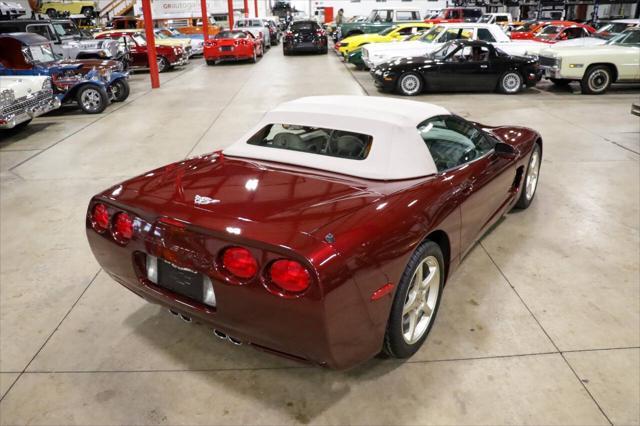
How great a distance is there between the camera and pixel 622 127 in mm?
8219

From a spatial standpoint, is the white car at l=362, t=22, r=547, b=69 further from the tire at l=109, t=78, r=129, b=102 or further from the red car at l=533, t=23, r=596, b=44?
the tire at l=109, t=78, r=129, b=102

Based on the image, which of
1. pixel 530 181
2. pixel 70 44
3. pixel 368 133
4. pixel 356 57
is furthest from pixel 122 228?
pixel 356 57

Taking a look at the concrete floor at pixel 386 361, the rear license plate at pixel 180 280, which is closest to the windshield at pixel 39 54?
the concrete floor at pixel 386 361

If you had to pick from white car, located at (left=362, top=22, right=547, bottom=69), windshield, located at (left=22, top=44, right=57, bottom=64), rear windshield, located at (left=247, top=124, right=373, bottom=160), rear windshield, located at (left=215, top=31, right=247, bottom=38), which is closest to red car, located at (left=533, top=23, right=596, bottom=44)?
white car, located at (left=362, top=22, right=547, bottom=69)

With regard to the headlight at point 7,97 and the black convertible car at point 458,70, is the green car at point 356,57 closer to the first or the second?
the black convertible car at point 458,70

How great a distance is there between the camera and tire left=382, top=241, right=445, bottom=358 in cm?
238

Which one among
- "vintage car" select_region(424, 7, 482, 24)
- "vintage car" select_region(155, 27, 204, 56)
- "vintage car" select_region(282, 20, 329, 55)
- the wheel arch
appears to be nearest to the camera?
the wheel arch

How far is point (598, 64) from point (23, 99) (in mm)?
11433

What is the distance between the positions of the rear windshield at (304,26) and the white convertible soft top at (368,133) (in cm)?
1914

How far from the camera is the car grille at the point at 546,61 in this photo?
36.6ft

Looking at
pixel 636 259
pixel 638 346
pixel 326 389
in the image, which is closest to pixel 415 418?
pixel 326 389

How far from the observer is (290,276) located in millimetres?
2004

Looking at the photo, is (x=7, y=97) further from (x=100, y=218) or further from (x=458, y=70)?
(x=458, y=70)

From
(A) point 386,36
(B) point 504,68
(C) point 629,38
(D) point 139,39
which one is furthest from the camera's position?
(D) point 139,39
